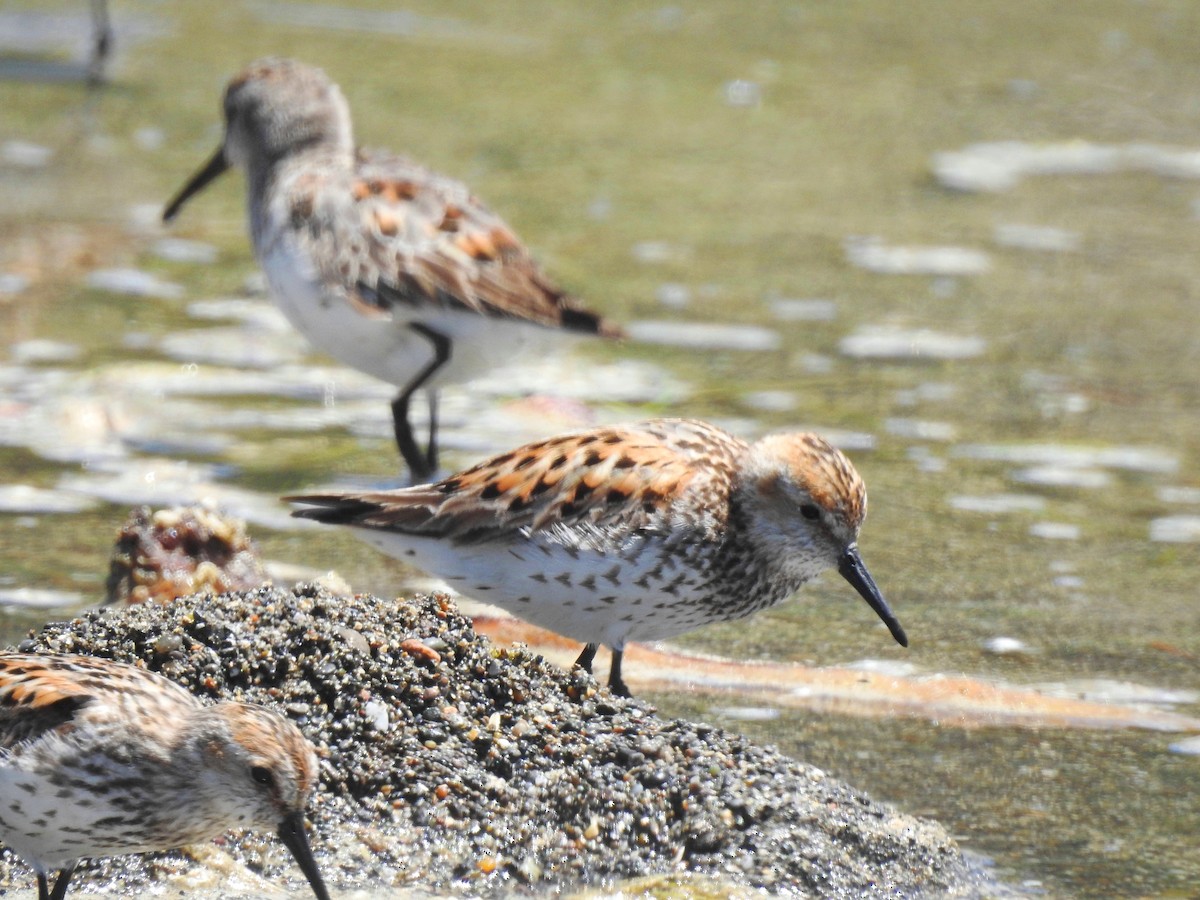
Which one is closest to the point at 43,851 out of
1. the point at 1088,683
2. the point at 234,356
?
the point at 1088,683

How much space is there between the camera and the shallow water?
5.55m

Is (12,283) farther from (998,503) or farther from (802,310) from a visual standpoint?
(998,503)

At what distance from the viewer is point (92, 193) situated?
33.0ft

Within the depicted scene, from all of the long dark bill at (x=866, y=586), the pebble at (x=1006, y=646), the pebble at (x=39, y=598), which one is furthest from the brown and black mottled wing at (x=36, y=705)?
the pebble at (x=1006, y=646)

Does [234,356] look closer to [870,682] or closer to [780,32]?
[870,682]

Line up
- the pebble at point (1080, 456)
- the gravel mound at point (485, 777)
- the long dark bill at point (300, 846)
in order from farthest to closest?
the pebble at point (1080, 456), the gravel mound at point (485, 777), the long dark bill at point (300, 846)

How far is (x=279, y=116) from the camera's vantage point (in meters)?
7.99

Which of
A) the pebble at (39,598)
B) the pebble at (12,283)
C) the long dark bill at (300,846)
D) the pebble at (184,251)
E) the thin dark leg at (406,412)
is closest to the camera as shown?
the long dark bill at (300,846)

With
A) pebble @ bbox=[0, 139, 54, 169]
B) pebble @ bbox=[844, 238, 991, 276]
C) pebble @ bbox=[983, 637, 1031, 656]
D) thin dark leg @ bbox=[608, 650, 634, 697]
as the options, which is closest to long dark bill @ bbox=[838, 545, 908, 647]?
pebble @ bbox=[983, 637, 1031, 656]

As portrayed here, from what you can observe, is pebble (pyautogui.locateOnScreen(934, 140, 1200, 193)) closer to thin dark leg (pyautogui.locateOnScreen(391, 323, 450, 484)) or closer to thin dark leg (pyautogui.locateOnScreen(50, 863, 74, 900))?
thin dark leg (pyautogui.locateOnScreen(391, 323, 450, 484))

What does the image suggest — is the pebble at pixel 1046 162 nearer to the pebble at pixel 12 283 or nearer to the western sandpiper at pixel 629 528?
the pebble at pixel 12 283

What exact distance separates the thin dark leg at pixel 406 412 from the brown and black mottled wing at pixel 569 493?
1.70 meters

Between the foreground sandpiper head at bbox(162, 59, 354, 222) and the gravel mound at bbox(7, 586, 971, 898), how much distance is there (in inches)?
146

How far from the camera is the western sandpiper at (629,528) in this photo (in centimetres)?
491
